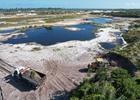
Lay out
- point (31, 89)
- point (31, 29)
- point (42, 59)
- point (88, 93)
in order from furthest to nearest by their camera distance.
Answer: point (31, 29) < point (42, 59) < point (31, 89) < point (88, 93)

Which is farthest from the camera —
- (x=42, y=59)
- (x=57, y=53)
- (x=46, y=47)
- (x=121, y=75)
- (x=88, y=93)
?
(x=46, y=47)

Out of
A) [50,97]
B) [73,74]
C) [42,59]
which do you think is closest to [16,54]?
[42,59]

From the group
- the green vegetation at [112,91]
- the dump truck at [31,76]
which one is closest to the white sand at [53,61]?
the dump truck at [31,76]

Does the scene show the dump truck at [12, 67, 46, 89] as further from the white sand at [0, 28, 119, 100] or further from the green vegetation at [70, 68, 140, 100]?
the green vegetation at [70, 68, 140, 100]

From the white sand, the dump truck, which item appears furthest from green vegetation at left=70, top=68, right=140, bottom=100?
the dump truck

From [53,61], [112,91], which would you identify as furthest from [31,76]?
[112,91]

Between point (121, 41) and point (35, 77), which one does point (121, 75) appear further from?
point (121, 41)

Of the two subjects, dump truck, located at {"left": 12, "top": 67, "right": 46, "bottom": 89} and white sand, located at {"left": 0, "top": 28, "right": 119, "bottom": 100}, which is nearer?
white sand, located at {"left": 0, "top": 28, "right": 119, "bottom": 100}

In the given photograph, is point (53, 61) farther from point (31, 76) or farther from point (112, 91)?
point (112, 91)

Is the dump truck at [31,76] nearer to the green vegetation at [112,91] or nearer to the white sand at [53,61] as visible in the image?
the white sand at [53,61]
